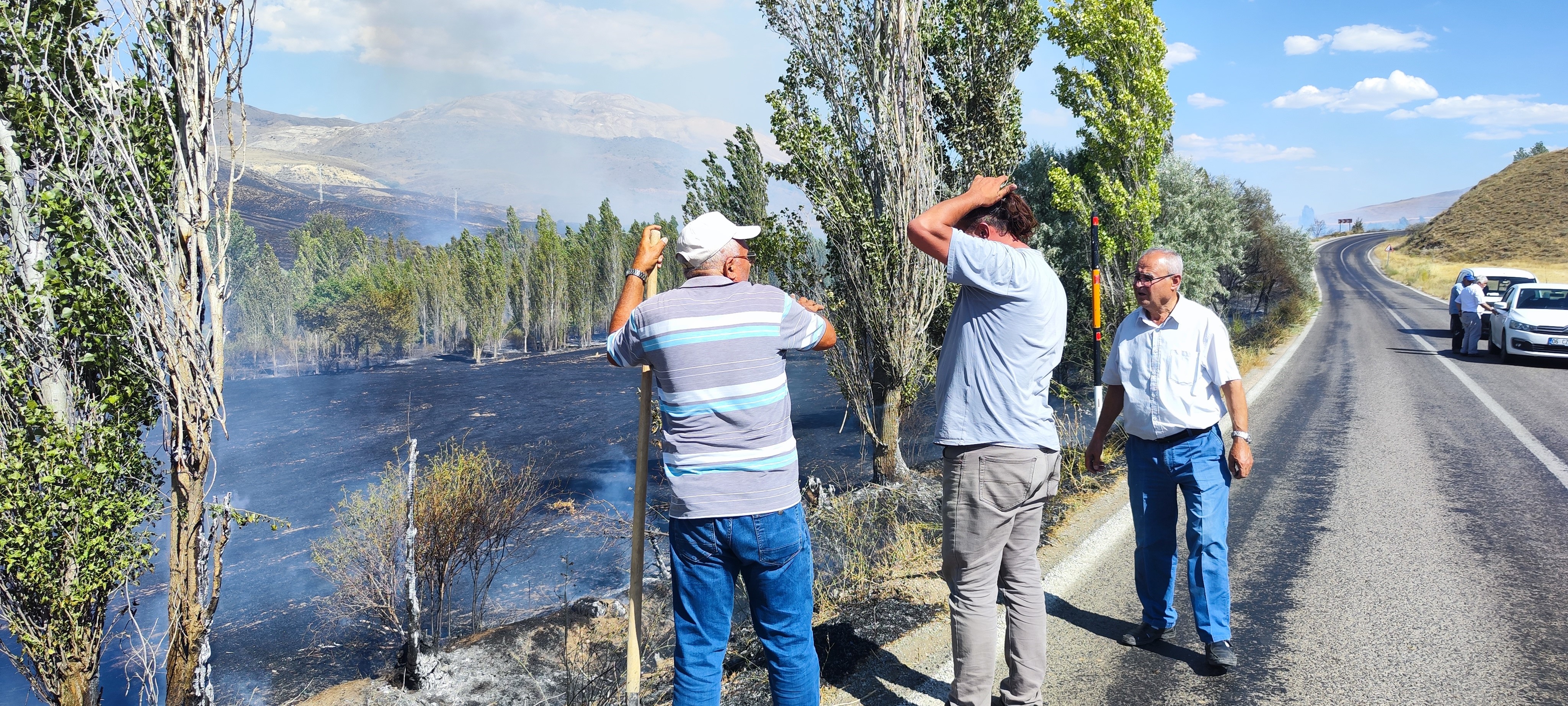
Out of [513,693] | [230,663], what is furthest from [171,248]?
[230,663]

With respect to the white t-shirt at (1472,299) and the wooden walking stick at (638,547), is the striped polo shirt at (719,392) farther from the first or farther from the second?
the white t-shirt at (1472,299)

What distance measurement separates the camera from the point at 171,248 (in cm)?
394

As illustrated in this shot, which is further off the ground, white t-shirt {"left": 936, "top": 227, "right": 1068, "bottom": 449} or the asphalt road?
white t-shirt {"left": 936, "top": 227, "right": 1068, "bottom": 449}

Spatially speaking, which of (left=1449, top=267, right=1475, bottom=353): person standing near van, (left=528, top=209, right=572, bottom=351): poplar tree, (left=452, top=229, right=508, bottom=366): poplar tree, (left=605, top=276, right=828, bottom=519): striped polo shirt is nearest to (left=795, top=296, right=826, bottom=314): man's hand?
(left=605, top=276, right=828, bottom=519): striped polo shirt

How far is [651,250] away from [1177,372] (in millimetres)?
2196

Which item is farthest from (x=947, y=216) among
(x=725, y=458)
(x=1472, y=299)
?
(x=1472, y=299)

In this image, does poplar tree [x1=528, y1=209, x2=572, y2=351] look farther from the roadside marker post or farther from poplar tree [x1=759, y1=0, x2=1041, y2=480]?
the roadside marker post

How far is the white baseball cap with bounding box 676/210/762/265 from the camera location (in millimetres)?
2346

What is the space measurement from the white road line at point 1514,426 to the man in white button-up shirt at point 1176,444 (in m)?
4.80

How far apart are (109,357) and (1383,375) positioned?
15.6 metres

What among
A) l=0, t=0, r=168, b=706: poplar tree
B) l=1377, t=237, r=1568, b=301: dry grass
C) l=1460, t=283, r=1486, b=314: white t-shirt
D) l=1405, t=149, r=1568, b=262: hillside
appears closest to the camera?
l=0, t=0, r=168, b=706: poplar tree

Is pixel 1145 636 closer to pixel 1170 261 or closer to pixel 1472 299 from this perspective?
pixel 1170 261

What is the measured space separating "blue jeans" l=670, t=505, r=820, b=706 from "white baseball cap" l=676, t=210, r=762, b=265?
773mm

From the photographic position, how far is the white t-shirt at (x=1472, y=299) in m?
14.4
